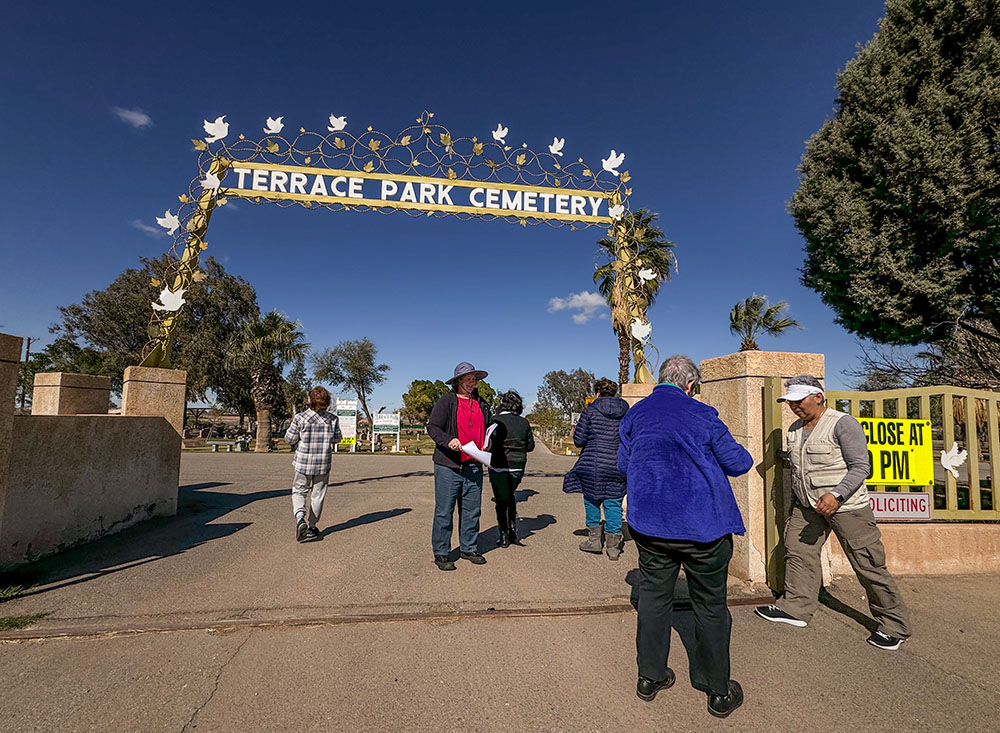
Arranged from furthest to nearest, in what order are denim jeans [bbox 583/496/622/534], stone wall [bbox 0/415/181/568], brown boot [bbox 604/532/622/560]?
denim jeans [bbox 583/496/622/534], brown boot [bbox 604/532/622/560], stone wall [bbox 0/415/181/568]

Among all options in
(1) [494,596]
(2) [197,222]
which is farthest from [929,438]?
(2) [197,222]

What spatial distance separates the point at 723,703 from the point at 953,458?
434cm

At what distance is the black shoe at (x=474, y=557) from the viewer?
4.80m

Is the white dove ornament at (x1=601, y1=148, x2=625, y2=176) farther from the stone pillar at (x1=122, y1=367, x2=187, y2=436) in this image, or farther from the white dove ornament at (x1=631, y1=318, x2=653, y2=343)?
the stone pillar at (x1=122, y1=367, x2=187, y2=436)

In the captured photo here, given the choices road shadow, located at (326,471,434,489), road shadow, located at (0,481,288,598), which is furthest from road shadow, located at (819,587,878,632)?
road shadow, located at (326,471,434,489)

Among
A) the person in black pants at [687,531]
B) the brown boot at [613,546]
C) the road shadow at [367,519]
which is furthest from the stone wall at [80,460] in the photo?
the brown boot at [613,546]

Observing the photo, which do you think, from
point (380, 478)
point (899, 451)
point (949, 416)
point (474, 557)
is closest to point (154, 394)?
→ point (474, 557)

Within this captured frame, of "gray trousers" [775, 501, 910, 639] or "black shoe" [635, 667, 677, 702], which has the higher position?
"gray trousers" [775, 501, 910, 639]

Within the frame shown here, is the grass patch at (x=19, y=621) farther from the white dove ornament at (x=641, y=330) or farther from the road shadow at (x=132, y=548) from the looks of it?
the white dove ornament at (x=641, y=330)

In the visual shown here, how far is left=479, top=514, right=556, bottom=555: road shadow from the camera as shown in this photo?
561cm

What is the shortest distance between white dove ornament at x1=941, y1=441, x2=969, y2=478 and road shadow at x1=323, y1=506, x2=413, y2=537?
6600mm

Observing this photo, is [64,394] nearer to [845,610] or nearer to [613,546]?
[613,546]

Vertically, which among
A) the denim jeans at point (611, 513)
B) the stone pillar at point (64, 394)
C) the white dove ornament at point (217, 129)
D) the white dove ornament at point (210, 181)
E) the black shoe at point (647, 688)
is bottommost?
the black shoe at point (647, 688)

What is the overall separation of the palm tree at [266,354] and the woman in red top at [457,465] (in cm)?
2262
